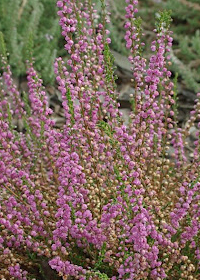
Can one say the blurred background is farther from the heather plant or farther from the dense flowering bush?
the dense flowering bush

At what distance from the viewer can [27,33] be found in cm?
472

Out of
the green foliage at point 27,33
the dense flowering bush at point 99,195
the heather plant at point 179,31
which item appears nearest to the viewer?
the dense flowering bush at point 99,195

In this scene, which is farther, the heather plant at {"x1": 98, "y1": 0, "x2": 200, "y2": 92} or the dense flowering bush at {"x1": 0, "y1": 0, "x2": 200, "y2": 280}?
the heather plant at {"x1": 98, "y1": 0, "x2": 200, "y2": 92}

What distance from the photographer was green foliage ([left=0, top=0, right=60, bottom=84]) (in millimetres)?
4578

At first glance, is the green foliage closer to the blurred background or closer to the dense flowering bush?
A: the blurred background

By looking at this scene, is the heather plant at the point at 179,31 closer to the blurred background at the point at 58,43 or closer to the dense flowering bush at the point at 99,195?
the blurred background at the point at 58,43

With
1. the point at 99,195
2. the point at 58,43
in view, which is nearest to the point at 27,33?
the point at 58,43

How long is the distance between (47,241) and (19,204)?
232mm

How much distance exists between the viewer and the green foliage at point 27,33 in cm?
458

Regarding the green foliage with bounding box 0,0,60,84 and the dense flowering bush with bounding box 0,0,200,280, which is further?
the green foliage with bounding box 0,0,60,84

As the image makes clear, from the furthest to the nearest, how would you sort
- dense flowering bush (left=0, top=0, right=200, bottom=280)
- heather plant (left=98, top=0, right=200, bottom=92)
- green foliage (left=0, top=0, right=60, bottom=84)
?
1. heather plant (left=98, top=0, right=200, bottom=92)
2. green foliage (left=0, top=0, right=60, bottom=84)
3. dense flowering bush (left=0, top=0, right=200, bottom=280)

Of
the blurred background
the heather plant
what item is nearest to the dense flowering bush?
the blurred background

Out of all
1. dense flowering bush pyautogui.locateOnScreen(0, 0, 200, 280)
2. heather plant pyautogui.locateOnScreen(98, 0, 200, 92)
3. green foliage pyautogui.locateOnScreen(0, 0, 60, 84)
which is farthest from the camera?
heather plant pyautogui.locateOnScreen(98, 0, 200, 92)

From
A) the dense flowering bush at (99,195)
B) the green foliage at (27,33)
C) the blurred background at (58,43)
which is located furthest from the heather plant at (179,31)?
the dense flowering bush at (99,195)
